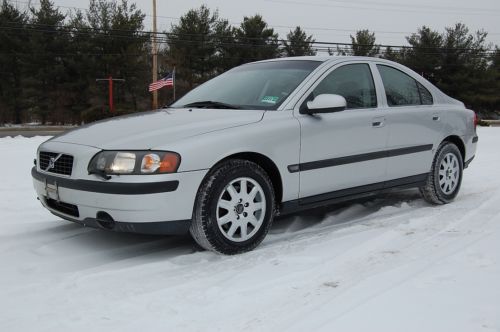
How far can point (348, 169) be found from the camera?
426cm

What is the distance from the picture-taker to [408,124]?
480 centimetres

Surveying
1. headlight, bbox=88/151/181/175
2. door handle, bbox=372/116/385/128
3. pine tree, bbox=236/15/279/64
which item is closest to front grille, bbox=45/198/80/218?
headlight, bbox=88/151/181/175

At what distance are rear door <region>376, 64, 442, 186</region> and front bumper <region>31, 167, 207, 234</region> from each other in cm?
209

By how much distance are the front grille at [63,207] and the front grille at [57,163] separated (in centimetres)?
23

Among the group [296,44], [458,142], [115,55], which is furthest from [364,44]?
[458,142]

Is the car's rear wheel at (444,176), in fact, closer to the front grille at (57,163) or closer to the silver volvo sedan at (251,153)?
the silver volvo sedan at (251,153)

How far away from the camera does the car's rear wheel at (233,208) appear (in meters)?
3.47

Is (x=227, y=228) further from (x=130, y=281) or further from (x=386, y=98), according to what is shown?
(x=386, y=98)

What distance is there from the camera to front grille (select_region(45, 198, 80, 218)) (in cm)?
355

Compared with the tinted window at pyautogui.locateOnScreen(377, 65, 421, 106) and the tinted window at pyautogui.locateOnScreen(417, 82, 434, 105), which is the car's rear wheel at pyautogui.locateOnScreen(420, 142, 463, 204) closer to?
the tinted window at pyautogui.locateOnScreen(417, 82, 434, 105)

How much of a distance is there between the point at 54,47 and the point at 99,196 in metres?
34.6

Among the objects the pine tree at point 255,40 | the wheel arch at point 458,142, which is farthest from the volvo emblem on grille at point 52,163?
the pine tree at point 255,40

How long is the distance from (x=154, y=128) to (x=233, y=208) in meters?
0.80

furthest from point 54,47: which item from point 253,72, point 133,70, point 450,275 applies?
point 450,275
